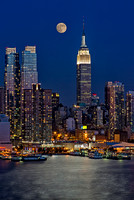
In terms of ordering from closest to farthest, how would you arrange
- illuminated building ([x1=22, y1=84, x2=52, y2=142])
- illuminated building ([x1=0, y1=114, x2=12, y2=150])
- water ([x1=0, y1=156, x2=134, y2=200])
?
water ([x1=0, y1=156, x2=134, y2=200]) < illuminated building ([x1=0, y1=114, x2=12, y2=150]) < illuminated building ([x1=22, y1=84, x2=52, y2=142])

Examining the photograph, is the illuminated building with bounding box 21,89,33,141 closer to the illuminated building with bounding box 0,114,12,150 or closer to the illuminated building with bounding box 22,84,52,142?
the illuminated building with bounding box 22,84,52,142

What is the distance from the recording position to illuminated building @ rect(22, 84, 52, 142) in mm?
184750

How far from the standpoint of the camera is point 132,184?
7206 centimetres

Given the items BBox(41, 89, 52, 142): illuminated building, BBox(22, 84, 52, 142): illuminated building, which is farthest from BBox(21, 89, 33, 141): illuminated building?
BBox(41, 89, 52, 142): illuminated building

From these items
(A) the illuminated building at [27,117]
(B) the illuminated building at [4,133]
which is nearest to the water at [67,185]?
(B) the illuminated building at [4,133]

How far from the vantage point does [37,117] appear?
18575 cm

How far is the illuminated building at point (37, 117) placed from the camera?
184750 mm

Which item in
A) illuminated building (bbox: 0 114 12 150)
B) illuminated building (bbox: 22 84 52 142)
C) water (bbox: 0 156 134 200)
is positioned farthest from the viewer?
illuminated building (bbox: 22 84 52 142)

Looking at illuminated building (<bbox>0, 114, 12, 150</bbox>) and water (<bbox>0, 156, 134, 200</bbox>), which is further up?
illuminated building (<bbox>0, 114, 12, 150</bbox>)

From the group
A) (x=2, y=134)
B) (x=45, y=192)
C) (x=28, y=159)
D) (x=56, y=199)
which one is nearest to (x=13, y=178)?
(x=45, y=192)

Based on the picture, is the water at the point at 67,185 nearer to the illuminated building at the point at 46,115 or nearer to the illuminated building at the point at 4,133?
the illuminated building at the point at 4,133

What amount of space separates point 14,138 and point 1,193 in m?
132

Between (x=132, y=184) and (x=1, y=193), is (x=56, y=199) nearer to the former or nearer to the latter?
(x=1, y=193)

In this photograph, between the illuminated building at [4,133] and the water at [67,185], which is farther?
the illuminated building at [4,133]
